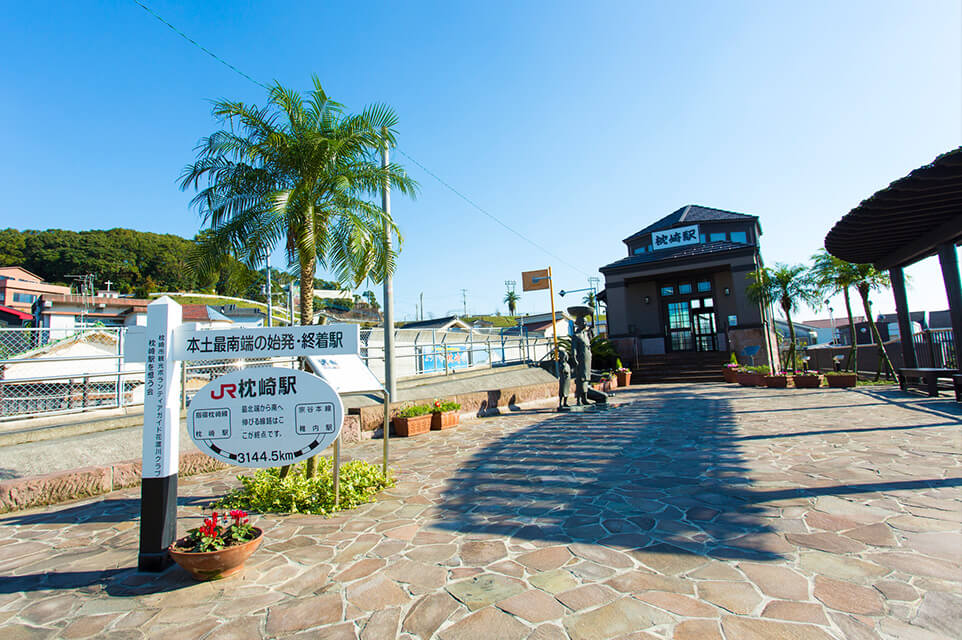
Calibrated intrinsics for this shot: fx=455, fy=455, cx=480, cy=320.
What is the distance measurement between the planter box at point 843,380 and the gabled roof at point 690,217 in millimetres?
12642

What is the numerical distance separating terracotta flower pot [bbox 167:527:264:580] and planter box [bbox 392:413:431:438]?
569cm

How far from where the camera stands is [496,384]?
42.8ft

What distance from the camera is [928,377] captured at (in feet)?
33.7

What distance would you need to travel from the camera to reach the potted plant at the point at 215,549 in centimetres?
321

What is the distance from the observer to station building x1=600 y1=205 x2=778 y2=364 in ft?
63.8

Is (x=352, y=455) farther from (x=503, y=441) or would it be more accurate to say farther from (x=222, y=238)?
(x=222, y=238)

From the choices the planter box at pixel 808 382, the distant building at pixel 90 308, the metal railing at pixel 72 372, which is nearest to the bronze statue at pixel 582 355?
the metal railing at pixel 72 372

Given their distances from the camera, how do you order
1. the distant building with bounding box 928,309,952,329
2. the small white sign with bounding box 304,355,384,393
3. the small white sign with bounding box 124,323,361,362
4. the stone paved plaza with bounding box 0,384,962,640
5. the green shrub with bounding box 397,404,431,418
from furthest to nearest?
the distant building with bounding box 928,309,952,329 → the green shrub with bounding box 397,404,431,418 → the small white sign with bounding box 304,355,384,393 → the small white sign with bounding box 124,323,361,362 → the stone paved plaza with bounding box 0,384,962,640

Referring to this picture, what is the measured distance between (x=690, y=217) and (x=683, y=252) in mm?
4986

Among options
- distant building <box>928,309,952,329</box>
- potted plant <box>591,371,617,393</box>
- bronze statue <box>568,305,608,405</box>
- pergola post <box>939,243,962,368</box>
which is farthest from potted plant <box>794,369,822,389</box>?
distant building <box>928,309,952,329</box>

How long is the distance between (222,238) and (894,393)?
1508 cm

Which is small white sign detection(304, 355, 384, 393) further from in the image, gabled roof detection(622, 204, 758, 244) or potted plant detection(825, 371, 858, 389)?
gabled roof detection(622, 204, 758, 244)

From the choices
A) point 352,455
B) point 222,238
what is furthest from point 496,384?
point 222,238

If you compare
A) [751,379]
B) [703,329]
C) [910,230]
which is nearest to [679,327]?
[703,329]
